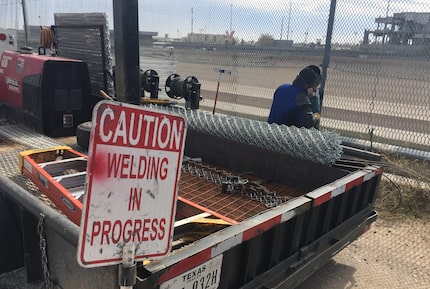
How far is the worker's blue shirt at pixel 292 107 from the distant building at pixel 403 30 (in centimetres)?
215

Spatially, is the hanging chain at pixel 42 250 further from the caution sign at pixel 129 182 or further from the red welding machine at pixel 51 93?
the red welding machine at pixel 51 93

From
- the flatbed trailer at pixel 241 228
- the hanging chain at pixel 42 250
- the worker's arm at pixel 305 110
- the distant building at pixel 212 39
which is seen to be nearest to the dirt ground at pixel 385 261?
the flatbed trailer at pixel 241 228

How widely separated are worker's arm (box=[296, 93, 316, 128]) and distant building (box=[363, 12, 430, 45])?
219 cm

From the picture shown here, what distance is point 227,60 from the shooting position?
880 centimetres

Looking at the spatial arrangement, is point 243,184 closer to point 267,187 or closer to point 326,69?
point 267,187

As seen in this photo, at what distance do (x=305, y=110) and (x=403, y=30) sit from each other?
2.54 meters

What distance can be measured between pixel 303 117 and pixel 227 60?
4733 mm

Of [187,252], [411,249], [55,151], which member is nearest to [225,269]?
[187,252]

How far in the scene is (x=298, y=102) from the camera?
444 cm

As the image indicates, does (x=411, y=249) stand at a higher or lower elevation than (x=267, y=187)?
lower

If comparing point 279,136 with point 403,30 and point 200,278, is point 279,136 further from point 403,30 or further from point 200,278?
point 403,30

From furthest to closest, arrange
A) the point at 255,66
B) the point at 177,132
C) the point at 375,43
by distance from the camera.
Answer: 1. the point at 255,66
2. the point at 375,43
3. the point at 177,132

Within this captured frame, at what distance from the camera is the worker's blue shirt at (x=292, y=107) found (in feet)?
14.5

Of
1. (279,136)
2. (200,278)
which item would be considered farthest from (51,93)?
(200,278)
